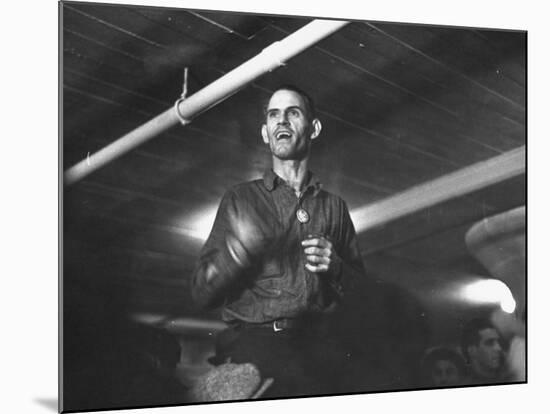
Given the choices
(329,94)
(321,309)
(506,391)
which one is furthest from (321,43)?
(506,391)

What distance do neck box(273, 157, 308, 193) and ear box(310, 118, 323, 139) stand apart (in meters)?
0.12

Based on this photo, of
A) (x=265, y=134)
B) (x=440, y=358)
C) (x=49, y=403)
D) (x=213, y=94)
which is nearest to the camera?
(x=49, y=403)

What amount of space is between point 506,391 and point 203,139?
77.2 inches

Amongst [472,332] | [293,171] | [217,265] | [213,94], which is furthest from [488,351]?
[213,94]

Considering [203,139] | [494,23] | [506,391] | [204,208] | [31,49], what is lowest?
[506,391]

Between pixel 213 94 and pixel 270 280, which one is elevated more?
pixel 213 94

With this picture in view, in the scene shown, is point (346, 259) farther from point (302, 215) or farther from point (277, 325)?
point (277, 325)

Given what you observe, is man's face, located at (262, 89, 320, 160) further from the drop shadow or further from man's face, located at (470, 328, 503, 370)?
the drop shadow

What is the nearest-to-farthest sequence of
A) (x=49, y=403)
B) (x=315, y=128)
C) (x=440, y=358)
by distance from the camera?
(x=49, y=403) < (x=315, y=128) < (x=440, y=358)

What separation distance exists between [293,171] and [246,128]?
11.9 inches

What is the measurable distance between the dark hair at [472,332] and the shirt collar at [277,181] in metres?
1.04

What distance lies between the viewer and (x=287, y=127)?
4766 mm

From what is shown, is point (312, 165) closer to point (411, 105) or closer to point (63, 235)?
point (411, 105)

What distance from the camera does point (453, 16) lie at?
16.7ft
